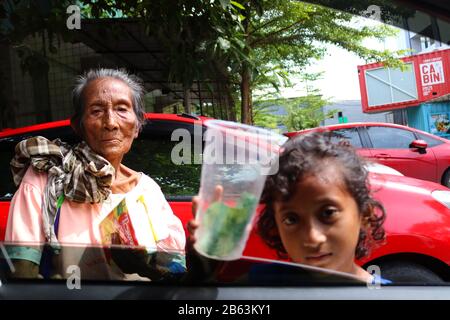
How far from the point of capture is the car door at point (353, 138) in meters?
1.38

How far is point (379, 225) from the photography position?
139 centimetres

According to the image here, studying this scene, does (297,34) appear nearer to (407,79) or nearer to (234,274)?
(407,79)

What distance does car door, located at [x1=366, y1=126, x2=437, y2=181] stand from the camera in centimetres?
144

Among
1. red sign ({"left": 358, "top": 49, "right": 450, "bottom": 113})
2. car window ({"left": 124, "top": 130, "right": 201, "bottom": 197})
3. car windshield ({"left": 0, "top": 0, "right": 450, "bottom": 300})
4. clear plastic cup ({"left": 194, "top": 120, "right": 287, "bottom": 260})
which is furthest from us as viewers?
car window ({"left": 124, "top": 130, "right": 201, "bottom": 197})

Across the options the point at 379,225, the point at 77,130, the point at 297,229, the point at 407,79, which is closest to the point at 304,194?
the point at 297,229

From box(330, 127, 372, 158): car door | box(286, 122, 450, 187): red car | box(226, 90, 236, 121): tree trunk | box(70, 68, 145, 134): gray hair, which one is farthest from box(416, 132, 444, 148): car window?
box(70, 68, 145, 134): gray hair

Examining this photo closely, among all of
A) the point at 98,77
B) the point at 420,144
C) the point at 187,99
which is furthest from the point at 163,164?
the point at 420,144

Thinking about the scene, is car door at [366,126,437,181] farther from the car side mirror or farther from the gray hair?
the gray hair

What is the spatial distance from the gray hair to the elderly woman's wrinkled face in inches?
0.5

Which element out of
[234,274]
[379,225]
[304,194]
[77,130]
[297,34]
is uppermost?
[297,34]

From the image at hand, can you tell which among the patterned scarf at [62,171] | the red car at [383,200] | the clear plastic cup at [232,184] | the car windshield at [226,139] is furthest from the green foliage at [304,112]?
the patterned scarf at [62,171]

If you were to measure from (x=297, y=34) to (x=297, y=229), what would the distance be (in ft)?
2.19

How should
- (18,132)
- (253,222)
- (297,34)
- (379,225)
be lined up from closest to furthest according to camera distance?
(253,222)
(379,225)
(297,34)
(18,132)

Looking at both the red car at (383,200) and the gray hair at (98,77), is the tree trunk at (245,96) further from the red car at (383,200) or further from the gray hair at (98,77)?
the gray hair at (98,77)
